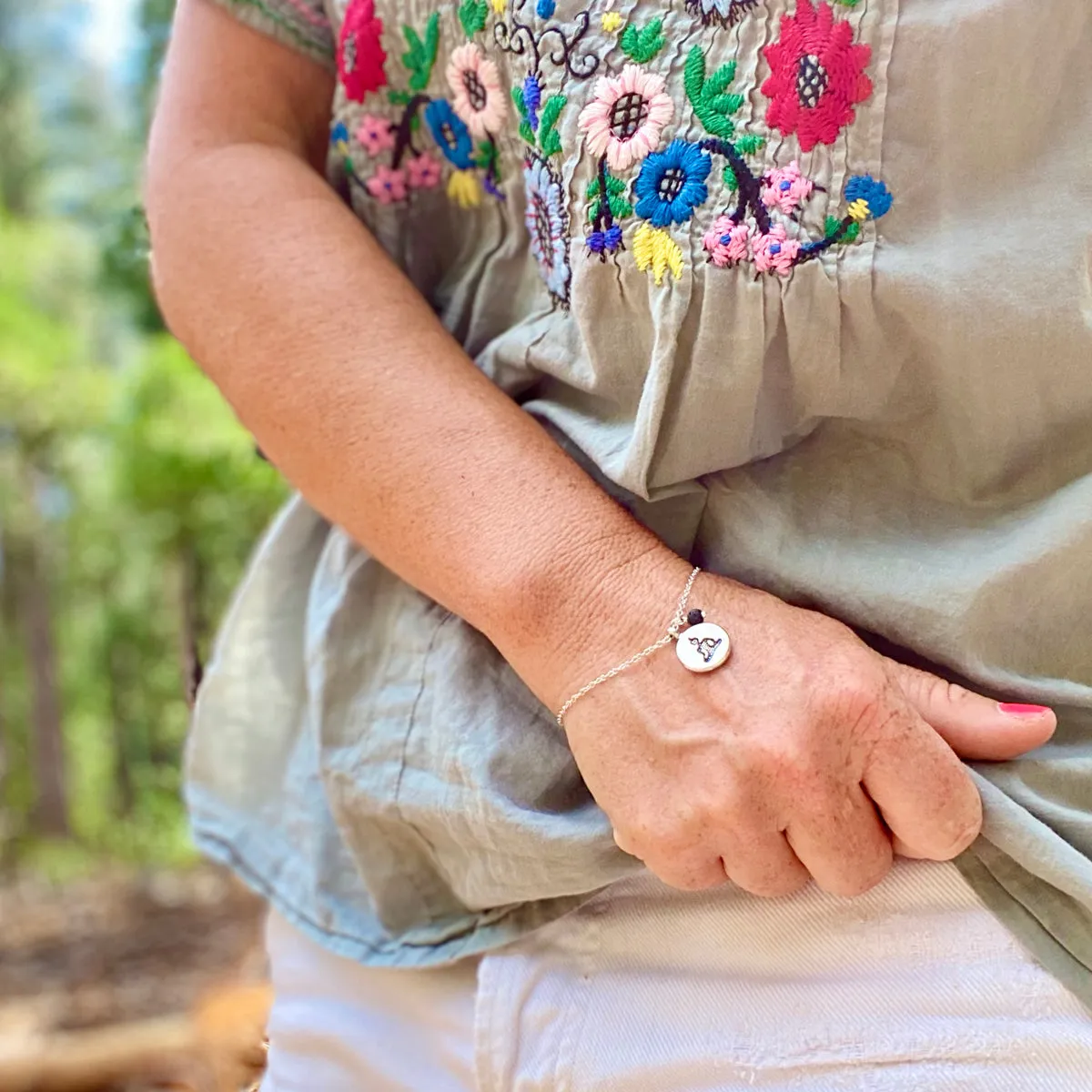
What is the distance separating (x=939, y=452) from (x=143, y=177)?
58 cm

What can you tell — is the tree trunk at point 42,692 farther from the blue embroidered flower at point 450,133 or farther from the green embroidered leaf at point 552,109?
the green embroidered leaf at point 552,109

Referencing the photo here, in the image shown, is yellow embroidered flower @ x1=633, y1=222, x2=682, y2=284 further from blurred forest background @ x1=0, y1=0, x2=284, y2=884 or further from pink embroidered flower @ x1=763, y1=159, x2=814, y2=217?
blurred forest background @ x1=0, y1=0, x2=284, y2=884

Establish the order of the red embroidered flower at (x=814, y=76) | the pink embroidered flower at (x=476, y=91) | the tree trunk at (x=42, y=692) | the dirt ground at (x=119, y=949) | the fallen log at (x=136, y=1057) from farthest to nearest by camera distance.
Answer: the tree trunk at (x=42, y=692), the dirt ground at (x=119, y=949), the fallen log at (x=136, y=1057), the pink embroidered flower at (x=476, y=91), the red embroidered flower at (x=814, y=76)

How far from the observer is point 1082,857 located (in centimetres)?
49

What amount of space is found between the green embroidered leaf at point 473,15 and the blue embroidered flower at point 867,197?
230 millimetres

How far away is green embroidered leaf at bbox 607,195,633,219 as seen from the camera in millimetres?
544

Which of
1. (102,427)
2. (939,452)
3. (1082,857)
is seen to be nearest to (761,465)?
(939,452)

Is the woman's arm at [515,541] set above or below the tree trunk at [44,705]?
above

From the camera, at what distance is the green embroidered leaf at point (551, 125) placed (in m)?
0.55

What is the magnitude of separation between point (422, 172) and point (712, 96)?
255 millimetres

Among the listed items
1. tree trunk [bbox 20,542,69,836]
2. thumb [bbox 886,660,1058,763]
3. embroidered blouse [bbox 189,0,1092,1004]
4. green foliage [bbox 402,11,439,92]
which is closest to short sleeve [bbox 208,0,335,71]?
embroidered blouse [bbox 189,0,1092,1004]

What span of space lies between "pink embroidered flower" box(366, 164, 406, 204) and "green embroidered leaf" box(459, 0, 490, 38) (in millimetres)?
138

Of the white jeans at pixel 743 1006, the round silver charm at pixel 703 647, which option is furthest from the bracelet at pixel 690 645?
the white jeans at pixel 743 1006

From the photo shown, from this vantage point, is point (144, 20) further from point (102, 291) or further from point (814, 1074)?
point (814, 1074)
